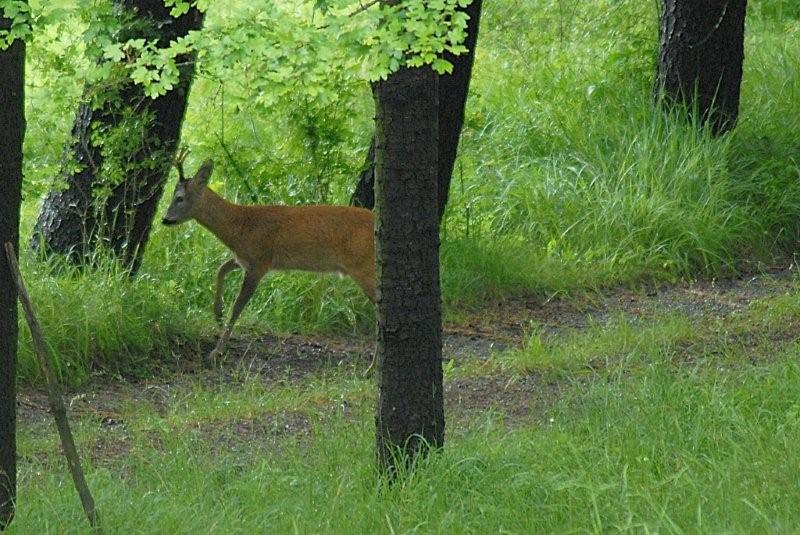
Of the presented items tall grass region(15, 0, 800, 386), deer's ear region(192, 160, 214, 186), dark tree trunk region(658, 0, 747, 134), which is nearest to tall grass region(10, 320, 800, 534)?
tall grass region(15, 0, 800, 386)

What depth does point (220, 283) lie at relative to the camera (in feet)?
31.7

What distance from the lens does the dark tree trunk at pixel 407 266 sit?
5430 millimetres

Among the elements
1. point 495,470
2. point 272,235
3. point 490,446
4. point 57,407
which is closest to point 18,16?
point 57,407

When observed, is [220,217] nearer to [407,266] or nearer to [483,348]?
[483,348]

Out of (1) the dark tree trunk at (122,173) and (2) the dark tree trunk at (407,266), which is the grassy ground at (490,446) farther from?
(1) the dark tree trunk at (122,173)

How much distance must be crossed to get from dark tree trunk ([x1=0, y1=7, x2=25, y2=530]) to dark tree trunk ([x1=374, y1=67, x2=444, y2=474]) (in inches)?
55.3

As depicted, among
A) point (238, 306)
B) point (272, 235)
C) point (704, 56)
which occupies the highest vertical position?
point (704, 56)

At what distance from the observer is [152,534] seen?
15.7 ft

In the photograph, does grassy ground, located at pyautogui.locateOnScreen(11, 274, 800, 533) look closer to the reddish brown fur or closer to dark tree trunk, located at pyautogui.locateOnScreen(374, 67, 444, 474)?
dark tree trunk, located at pyautogui.locateOnScreen(374, 67, 444, 474)

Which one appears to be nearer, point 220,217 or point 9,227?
point 9,227

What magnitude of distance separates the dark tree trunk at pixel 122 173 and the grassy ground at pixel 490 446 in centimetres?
144

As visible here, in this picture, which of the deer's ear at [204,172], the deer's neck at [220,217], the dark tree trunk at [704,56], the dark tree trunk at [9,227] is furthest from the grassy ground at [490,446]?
the dark tree trunk at [704,56]

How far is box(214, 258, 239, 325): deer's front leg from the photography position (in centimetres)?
953

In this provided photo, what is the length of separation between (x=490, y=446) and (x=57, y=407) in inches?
78.1
